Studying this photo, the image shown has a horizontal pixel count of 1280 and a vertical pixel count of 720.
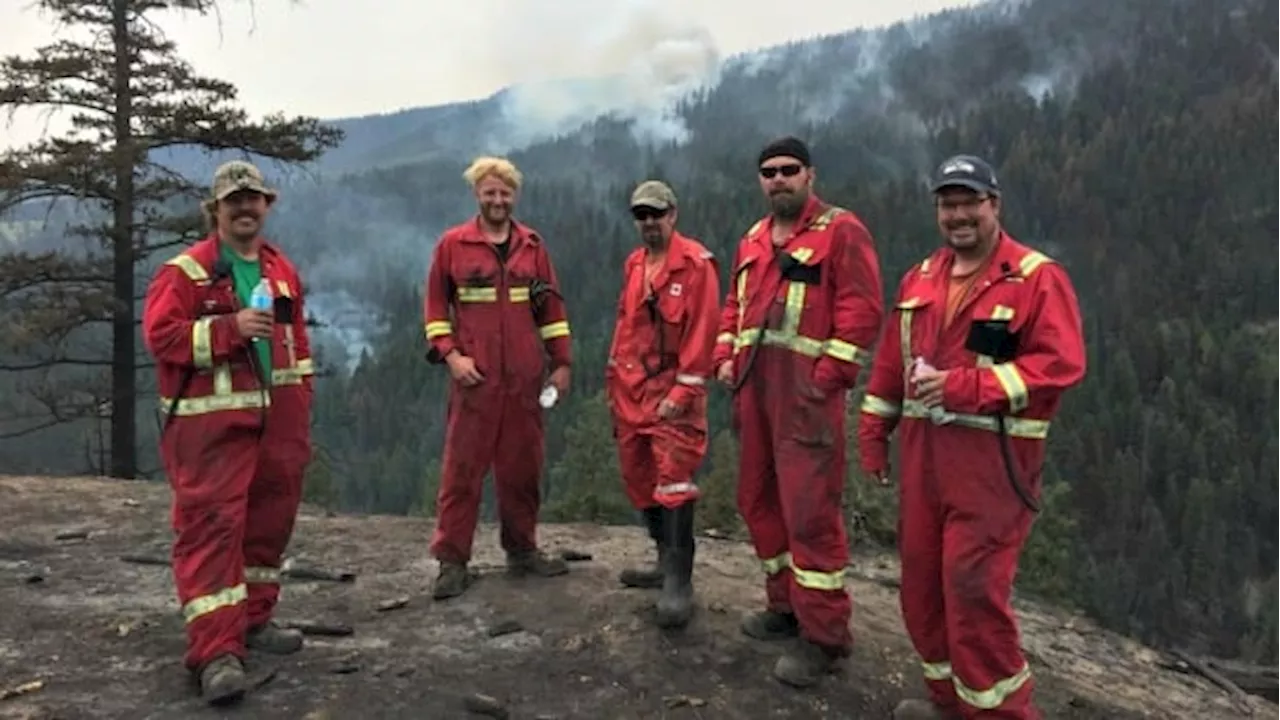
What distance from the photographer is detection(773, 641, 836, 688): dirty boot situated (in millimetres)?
5125

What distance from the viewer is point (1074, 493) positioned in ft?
246

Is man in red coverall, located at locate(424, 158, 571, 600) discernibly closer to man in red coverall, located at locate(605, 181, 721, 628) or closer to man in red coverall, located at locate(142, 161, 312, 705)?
man in red coverall, located at locate(605, 181, 721, 628)

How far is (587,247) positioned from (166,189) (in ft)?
369

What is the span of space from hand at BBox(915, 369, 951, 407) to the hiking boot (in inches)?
74.5

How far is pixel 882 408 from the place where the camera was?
15.8ft

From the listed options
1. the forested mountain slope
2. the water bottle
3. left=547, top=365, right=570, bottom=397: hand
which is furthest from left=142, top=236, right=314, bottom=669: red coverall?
the forested mountain slope

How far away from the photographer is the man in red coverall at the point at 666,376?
5742 millimetres

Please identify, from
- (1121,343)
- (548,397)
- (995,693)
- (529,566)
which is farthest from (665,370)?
(1121,343)

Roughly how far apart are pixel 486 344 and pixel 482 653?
5.53ft

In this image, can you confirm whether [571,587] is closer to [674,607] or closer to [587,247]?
[674,607]

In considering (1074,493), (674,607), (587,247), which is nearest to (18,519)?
(674,607)

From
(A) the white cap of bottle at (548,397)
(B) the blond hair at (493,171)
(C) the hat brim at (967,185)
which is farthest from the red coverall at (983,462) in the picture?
(B) the blond hair at (493,171)

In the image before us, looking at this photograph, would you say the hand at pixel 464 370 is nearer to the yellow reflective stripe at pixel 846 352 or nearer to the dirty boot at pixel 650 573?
the dirty boot at pixel 650 573

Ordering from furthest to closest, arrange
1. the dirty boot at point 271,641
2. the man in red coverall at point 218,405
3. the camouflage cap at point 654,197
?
the camouflage cap at point 654,197 → the dirty boot at point 271,641 → the man in red coverall at point 218,405
